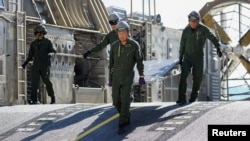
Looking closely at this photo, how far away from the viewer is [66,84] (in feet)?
59.2

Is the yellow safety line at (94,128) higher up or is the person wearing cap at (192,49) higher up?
the person wearing cap at (192,49)

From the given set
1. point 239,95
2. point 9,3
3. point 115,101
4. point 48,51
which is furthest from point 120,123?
point 239,95

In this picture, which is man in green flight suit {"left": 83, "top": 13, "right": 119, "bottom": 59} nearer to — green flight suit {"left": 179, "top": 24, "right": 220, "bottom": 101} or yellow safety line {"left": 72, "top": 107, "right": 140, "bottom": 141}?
green flight suit {"left": 179, "top": 24, "right": 220, "bottom": 101}

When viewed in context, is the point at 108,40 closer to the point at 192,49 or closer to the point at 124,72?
the point at 192,49

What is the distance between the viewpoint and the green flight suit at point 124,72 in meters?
7.80

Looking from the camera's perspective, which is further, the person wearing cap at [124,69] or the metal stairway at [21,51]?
the metal stairway at [21,51]

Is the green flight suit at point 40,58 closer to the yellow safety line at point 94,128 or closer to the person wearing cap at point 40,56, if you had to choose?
the person wearing cap at point 40,56

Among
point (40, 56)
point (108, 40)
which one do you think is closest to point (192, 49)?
point (108, 40)

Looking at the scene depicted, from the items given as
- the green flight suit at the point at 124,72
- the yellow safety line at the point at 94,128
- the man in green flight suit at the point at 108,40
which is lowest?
the yellow safety line at the point at 94,128

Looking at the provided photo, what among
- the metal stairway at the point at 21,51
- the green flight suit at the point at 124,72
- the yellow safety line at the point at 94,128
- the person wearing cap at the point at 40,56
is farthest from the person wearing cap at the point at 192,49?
the metal stairway at the point at 21,51

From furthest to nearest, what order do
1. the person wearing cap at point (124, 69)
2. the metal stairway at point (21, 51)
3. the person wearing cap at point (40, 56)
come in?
1. the metal stairway at point (21, 51)
2. the person wearing cap at point (40, 56)
3. the person wearing cap at point (124, 69)

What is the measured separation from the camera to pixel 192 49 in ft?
31.8

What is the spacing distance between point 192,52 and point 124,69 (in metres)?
2.27

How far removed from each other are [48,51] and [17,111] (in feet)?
6.26
